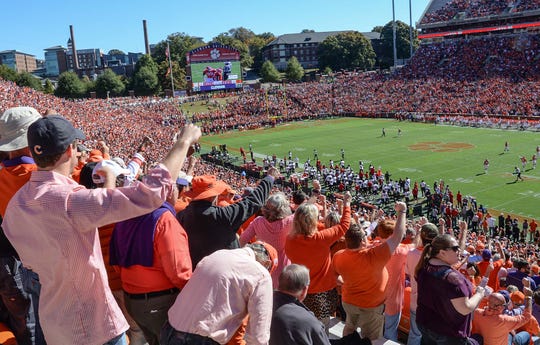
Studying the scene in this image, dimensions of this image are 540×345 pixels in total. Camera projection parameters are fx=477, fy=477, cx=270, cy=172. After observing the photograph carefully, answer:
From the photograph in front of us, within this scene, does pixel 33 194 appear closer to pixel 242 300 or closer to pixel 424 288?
pixel 242 300

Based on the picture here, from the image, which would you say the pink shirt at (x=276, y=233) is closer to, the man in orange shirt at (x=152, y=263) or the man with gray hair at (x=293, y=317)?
the man with gray hair at (x=293, y=317)

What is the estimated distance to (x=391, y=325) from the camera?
543 centimetres

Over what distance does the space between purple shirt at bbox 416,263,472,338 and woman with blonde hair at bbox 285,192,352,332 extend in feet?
3.20

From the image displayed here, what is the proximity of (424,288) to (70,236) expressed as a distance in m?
2.97

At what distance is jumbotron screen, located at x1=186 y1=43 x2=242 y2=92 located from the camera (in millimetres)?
70188

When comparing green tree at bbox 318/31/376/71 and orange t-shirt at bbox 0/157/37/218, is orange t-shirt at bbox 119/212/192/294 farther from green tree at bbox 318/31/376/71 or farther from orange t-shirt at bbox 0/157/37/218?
green tree at bbox 318/31/376/71

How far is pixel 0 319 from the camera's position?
438 cm

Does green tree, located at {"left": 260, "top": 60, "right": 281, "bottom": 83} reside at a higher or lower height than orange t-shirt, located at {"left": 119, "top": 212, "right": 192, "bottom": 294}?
higher

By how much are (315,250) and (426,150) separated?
33286 mm

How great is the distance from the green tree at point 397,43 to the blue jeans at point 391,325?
100583 millimetres

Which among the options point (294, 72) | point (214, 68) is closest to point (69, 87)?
point (214, 68)

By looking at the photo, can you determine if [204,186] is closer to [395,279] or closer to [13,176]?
[13,176]

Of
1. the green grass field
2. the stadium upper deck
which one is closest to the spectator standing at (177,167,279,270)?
the green grass field

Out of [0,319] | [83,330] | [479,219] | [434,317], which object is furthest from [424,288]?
Result: [479,219]
